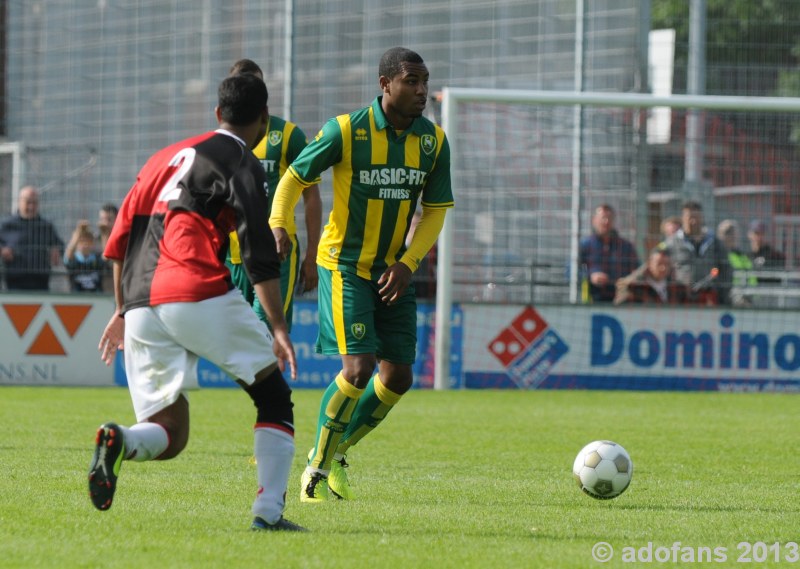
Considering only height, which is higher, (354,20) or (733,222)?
(354,20)

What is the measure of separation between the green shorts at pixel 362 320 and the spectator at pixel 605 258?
9145 mm

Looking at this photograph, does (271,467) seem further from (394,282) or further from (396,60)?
(396,60)

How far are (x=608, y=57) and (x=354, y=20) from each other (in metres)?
3.41

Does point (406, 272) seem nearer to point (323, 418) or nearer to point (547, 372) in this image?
point (323, 418)

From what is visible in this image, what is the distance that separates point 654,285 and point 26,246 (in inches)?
289

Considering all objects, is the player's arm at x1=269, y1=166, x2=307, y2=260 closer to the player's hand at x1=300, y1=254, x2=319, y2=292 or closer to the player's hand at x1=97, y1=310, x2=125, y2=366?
the player's hand at x1=300, y1=254, x2=319, y2=292

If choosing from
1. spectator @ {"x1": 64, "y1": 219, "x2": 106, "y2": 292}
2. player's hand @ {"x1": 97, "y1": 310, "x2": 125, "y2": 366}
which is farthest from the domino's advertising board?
player's hand @ {"x1": 97, "y1": 310, "x2": 125, "y2": 366}

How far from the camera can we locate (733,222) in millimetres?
16484

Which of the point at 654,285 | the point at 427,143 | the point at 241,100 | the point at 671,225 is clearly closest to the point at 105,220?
the point at 654,285

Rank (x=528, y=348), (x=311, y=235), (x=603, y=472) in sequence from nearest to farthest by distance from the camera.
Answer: (x=603, y=472) < (x=311, y=235) < (x=528, y=348)

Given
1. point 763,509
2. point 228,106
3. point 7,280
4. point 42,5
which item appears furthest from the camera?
point 42,5

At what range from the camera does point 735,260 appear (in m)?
16.3

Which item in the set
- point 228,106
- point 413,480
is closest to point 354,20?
point 413,480

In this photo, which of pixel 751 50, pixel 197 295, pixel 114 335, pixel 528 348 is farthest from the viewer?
pixel 751 50
